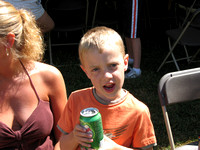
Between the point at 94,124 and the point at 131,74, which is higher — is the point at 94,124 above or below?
above

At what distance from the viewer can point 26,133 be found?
1676mm

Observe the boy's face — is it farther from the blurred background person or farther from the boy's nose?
the blurred background person

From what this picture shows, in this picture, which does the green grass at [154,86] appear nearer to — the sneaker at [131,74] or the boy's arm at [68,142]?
the sneaker at [131,74]

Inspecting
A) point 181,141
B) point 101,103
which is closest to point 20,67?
point 101,103

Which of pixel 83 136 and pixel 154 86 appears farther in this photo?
pixel 154 86

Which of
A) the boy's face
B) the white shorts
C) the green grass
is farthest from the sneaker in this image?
the boy's face

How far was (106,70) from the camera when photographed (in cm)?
138

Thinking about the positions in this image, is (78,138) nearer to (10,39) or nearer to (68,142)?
(68,142)

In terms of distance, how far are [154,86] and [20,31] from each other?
110 inches

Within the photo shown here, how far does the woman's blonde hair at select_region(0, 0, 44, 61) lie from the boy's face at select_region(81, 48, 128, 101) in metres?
0.57

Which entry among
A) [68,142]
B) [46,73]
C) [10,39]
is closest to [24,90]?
[46,73]

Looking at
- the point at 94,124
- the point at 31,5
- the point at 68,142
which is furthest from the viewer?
the point at 31,5

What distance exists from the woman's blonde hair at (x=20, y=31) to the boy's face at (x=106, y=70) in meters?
0.57

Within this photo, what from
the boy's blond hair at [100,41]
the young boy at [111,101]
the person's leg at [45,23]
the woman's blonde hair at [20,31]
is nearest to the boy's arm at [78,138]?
the young boy at [111,101]
